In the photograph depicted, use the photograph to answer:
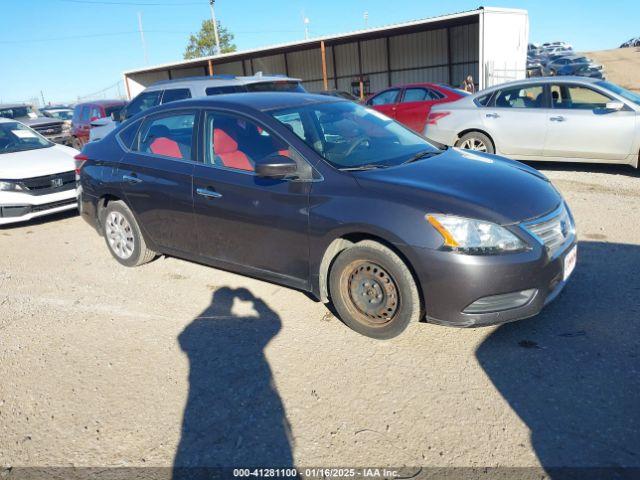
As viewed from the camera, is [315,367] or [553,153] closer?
[315,367]

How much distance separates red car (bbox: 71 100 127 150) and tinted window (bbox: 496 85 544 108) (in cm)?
1002

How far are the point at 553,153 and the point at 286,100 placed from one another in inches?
222

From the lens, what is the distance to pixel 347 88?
29.0 meters

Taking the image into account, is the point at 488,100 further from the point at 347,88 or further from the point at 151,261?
the point at 347,88

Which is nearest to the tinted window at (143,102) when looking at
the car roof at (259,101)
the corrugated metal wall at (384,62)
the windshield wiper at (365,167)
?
the car roof at (259,101)

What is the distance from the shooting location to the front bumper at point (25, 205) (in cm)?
729

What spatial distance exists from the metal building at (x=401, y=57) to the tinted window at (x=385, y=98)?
6422 millimetres

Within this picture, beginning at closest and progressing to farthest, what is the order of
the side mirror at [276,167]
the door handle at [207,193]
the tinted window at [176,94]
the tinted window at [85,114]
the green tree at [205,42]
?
the side mirror at [276,167]
the door handle at [207,193]
the tinted window at [176,94]
the tinted window at [85,114]
the green tree at [205,42]

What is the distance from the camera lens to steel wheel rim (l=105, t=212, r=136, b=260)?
5.32 metres

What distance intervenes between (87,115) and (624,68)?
132ft

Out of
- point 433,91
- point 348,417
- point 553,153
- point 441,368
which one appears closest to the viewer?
point 348,417

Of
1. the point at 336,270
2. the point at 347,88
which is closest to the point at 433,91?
the point at 336,270

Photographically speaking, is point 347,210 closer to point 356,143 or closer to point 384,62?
point 356,143

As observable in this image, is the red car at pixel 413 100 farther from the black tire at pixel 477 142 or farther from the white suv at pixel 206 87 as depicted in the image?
the white suv at pixel 206 87
